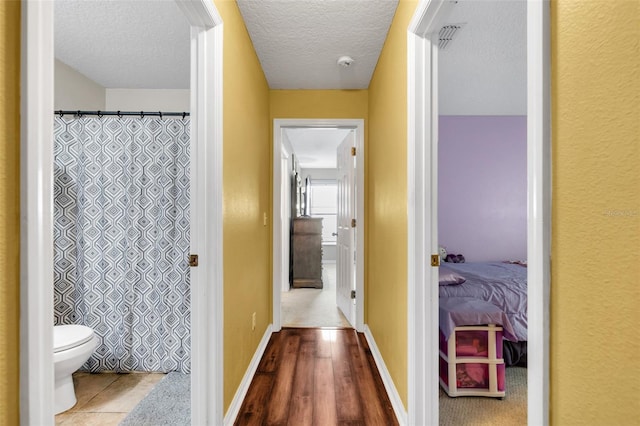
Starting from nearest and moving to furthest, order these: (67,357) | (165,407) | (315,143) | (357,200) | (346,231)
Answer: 1. (67,357)
2. (165,407)
3. (357,200)
4. (346,231)
5. (315,143)

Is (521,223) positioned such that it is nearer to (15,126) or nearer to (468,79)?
(468,79)

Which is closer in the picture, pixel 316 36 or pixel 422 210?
pixel 422 210

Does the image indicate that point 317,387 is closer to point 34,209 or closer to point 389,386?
point 389,386

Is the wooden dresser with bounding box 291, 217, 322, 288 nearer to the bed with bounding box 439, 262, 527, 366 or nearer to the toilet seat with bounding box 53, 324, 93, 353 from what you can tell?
the bed with bounding box 439, 262, 527, 366

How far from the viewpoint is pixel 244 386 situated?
6.51ft

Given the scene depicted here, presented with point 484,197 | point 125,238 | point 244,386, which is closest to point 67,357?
point 125,238

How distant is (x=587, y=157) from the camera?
556 mm

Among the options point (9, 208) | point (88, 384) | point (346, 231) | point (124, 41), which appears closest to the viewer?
point (9, 208)

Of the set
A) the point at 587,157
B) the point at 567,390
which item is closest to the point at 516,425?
the point at 567,390

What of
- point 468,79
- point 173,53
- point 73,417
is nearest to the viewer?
point 73,417

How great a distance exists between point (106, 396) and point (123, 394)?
0.10 m

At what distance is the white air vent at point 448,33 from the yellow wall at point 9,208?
225cm

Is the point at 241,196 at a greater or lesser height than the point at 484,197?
lesser

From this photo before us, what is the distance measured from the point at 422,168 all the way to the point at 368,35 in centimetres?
127
